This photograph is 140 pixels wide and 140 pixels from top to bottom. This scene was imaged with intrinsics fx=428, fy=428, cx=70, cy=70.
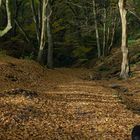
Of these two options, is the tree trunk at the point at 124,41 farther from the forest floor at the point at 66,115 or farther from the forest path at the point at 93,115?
the forest path at the point at 93,115

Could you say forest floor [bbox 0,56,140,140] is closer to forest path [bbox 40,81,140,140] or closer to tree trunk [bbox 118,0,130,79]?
forest path [bbox 40,81,140,140]

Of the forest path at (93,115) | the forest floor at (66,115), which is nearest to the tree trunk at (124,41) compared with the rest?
the forest floor at (66,115)

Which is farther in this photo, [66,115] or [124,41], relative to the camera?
[124,41]

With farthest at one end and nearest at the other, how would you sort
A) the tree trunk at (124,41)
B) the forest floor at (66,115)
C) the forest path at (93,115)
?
the tree trunk at (124,41), the forest path at (93,115), the forest floor at (66,115)

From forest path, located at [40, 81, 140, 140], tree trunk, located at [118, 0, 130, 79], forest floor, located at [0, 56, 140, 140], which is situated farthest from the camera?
tree trunk, located at [118, 0, 130, 79]

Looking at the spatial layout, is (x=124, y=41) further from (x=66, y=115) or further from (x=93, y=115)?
(x=66, y=115)

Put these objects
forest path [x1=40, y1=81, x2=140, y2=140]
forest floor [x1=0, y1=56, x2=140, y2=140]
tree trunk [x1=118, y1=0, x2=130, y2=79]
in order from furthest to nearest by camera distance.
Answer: tree trunk [x1=118, y1=0, x2=130, y2=79]
forest path [x1=40, y1=81, x2=140, y2=140]
forest floor [x1=0, y1=56, x2=140, y2=140]

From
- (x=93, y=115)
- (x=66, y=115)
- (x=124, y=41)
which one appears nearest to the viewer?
(x=66, y=115)

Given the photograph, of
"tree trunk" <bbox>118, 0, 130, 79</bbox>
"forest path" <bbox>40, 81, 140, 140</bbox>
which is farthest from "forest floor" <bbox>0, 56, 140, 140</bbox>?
"tree trunk" <bbox>118, 0, 130, 79</bbox>

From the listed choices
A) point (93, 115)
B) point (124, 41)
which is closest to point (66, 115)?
point (93, 115)

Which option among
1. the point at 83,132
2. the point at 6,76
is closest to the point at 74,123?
the point at 83,132

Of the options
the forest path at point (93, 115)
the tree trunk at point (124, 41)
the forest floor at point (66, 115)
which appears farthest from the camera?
the tree trunk at point (124, 41)

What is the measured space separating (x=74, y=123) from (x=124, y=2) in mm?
14522

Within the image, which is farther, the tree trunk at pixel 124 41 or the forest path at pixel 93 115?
the tree trunk at pixel 124 41
